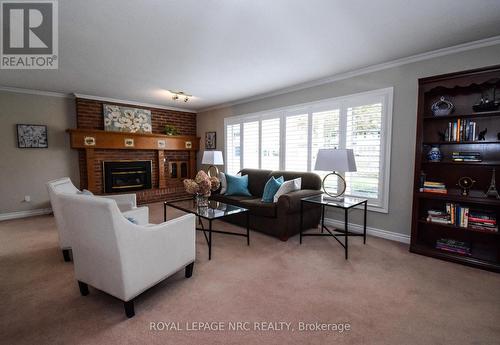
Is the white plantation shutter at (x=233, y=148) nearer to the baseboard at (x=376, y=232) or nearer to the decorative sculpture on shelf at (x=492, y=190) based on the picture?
the baseboard at (x=376, y=232)

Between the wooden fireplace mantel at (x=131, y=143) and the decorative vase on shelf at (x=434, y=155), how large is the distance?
5272mm

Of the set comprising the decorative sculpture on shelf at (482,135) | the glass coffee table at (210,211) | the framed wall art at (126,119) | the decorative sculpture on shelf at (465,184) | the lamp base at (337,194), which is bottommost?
the glass coffee table at (210,211)

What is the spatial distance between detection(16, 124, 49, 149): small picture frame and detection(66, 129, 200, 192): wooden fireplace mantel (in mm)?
457

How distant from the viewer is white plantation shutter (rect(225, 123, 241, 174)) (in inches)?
220

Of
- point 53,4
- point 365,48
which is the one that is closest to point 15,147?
point 53,4

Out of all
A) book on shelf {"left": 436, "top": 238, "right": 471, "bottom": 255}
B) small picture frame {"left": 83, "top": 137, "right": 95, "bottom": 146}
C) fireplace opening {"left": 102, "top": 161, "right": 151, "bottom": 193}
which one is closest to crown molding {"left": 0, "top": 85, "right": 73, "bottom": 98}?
small picture frame {"left": 83, "top": 137, "right": 95, "bottom": 146}

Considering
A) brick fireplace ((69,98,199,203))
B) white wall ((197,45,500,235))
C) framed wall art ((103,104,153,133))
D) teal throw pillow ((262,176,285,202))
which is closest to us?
white wall ((197,45,500,235))

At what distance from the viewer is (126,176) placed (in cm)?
562

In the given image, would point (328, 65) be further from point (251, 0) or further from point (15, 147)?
point (15, 147)

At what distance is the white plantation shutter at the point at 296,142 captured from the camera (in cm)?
424

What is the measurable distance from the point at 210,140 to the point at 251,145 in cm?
153

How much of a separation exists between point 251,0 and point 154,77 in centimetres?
244

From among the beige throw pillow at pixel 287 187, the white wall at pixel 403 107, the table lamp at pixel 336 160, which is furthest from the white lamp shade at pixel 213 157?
the white wall at pixel 403 107

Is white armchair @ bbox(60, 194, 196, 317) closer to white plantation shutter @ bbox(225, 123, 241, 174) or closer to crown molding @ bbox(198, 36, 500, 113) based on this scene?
crown molding @ bbox(198, 36, 500, 113)
